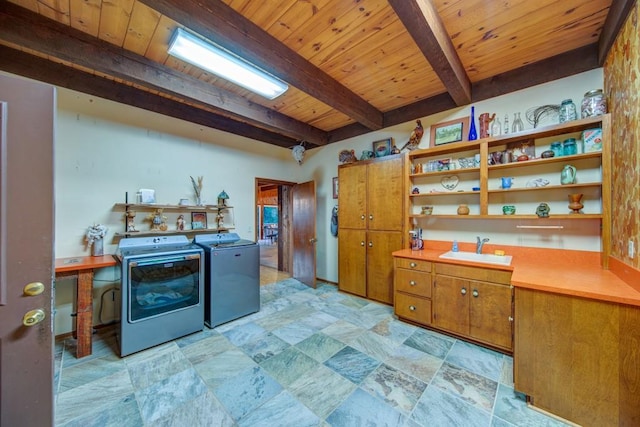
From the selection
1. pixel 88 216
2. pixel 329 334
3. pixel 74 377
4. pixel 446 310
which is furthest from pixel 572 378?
pixel 88 216

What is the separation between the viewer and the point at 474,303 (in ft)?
7.79

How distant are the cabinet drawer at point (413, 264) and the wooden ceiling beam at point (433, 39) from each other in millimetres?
1851

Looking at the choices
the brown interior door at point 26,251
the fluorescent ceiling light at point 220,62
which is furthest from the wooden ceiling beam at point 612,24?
the brown interior door at point 26,251

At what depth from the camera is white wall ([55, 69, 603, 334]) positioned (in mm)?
2482

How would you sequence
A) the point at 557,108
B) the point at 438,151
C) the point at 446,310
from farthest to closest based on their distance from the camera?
the point at 438,151 < the point at 446,310 < the point at 557,108

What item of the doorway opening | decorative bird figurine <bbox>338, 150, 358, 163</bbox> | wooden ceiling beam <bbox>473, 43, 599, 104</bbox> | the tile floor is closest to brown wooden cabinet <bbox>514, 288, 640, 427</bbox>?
the tile floor

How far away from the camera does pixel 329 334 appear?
2.63m

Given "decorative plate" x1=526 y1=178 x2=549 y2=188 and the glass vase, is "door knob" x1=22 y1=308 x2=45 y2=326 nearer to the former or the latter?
the glass vase

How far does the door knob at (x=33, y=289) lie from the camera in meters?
0.99

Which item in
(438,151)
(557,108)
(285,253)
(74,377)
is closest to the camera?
(74,377)

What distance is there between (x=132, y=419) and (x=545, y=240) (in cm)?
373

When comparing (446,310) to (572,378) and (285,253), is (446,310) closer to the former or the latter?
(572,378)

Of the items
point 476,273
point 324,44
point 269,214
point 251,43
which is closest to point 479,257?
point 476,273

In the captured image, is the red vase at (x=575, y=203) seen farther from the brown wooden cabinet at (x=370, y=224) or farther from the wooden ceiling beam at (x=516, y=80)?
the brown wooden cabinet at (x=370, y=224)
